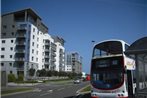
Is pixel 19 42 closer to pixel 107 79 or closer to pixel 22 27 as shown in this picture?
pixel 22 27

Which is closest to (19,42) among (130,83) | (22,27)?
(22,27)

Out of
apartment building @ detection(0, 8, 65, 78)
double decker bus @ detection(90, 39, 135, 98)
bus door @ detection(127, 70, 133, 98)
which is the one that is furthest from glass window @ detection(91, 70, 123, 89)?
apartment building @ detection(0, 8, 65, 78)

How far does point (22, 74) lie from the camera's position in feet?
257

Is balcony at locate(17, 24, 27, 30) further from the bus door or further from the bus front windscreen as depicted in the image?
the bus door

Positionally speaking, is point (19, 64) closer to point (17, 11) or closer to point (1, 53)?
point (1, 53)

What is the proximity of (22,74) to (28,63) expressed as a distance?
4.31 meters

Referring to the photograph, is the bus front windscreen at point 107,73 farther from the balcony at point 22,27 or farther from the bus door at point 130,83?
the balcony at point 22,27

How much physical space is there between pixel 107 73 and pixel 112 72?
37 cm

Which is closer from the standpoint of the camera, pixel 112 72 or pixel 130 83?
pixel 112 72

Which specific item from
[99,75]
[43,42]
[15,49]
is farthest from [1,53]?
[99,75]

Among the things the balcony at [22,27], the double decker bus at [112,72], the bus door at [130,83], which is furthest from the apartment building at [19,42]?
the bus door at [130,83]

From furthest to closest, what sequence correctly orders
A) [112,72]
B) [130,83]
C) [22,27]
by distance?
[22,27], [130,83], [112,72]

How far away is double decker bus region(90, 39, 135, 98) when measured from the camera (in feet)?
50.7

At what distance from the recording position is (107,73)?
1595 cm
